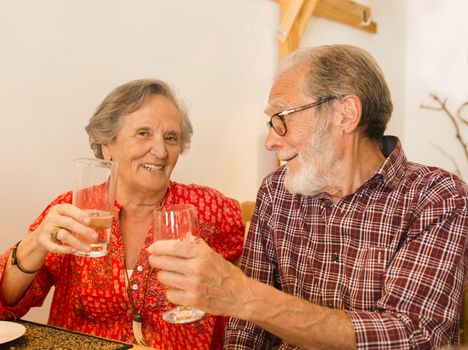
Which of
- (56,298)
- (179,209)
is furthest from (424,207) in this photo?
(56,298)

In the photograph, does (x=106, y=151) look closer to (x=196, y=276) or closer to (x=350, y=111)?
(x=350, y=111)

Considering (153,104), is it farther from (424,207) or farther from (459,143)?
(459,143)

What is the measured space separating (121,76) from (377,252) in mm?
1654

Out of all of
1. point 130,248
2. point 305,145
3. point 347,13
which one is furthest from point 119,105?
point 347,13

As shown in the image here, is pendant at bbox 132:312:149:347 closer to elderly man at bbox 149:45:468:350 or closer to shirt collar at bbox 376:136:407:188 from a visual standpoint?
elderly man at bbox 149:45:468:350

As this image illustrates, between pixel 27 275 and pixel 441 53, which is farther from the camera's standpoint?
pixel 441 53

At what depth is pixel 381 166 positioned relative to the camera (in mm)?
1677

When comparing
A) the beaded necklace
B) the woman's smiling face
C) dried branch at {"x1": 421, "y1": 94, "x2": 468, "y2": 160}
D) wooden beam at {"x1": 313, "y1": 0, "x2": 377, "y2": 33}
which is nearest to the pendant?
the beaded necklace

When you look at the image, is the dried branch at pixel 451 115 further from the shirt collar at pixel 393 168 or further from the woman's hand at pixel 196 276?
the woman's hand at pixel 196 276

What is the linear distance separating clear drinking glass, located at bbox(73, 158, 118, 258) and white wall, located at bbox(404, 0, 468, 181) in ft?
13.8

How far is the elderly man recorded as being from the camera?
1.32 meters

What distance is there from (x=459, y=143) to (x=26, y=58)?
12.7ft

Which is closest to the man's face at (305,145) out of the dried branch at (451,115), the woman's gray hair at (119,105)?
the woman's gray hair at (119,105)

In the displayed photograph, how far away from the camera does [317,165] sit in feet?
5.65
